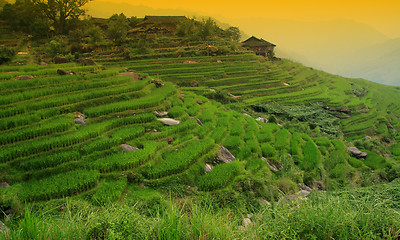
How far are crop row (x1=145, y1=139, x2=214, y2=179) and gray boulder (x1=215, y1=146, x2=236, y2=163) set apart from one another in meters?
0.45

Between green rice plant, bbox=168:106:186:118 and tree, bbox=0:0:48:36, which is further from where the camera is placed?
tree, bbox=0:0:48:36

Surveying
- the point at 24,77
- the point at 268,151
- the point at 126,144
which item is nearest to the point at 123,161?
the point at 126,144

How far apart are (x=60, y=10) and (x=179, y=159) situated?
92.9ft

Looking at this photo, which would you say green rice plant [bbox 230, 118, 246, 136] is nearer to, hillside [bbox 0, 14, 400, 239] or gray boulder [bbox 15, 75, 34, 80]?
hillside [bbox 0, 14, 400, 239]

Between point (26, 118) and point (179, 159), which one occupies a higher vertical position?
point (26, 118)

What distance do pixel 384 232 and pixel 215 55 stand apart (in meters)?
29.4

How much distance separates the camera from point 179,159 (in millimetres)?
7258

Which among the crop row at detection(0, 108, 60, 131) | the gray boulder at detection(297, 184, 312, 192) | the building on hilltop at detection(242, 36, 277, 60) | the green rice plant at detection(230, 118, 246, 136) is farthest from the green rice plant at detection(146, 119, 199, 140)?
the building on hilltop at detection(242, 36, 277, 60)

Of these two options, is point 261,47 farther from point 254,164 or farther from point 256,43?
point 254,164

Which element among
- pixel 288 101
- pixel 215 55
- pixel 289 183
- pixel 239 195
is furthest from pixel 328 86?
pixel 239 195

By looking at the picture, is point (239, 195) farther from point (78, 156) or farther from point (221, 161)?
point (78, 156)

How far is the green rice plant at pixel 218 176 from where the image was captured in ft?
22.0

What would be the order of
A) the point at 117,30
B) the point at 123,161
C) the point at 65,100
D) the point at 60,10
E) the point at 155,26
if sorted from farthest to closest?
the point at 155,26
the point at 117,30
the point at 60,10
the point at 65,100
the point at 123,161

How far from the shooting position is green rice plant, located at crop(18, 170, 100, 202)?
515 centimetres
